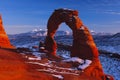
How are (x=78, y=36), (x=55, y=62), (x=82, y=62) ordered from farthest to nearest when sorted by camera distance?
(x=78, y=36), (x=82, y=62), (x=55, y=62)

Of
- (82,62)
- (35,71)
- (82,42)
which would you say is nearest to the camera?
(35,71)

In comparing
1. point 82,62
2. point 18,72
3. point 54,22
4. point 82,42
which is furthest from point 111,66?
point 18,72

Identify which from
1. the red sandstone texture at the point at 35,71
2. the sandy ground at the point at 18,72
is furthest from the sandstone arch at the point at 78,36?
the sandy ground at the point at 18,72

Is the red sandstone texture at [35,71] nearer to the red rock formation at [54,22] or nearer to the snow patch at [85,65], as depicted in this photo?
the snow patch at [85,65]

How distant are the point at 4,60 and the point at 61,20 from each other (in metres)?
14.0

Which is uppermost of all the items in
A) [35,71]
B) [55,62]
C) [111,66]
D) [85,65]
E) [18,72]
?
[18,72]

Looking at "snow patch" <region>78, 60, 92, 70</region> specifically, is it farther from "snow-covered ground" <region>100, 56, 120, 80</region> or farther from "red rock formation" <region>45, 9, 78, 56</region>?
"snow-covered ground" <region>100, 56, 120, 80</region>

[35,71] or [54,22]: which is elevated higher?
[54,22]

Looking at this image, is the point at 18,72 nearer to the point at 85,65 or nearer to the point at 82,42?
the point at 85,65

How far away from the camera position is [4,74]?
18.1m

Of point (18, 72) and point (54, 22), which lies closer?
point (18, 72)

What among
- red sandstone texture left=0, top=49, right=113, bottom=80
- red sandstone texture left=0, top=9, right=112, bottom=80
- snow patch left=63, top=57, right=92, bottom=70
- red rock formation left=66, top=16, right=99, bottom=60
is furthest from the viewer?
red rock formation left=66, top=16, right=99, bottom=60

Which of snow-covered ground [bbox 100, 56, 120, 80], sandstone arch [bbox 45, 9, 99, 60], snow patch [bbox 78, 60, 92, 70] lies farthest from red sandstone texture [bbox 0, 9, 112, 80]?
snow-covered ground [bbox 100, 56, 120, 80]

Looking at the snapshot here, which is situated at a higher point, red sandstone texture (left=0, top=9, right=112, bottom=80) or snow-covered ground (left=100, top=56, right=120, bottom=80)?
red sandstone texture (left=0, top=9, right=112, bottom=80)
